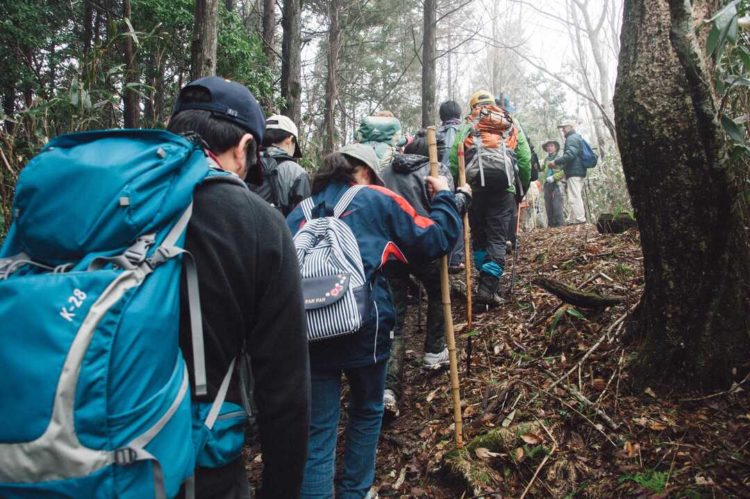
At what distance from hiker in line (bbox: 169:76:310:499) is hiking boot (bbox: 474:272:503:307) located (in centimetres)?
417

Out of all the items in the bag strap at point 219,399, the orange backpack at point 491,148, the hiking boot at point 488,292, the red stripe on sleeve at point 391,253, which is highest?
the orange backpack at point 491,148

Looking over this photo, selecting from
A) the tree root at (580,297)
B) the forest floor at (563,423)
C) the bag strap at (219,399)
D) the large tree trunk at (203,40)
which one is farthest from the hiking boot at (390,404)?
the large tree trunk at (203,40)

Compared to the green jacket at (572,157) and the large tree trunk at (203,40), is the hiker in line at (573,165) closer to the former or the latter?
Result: the green jacket at (572,157)

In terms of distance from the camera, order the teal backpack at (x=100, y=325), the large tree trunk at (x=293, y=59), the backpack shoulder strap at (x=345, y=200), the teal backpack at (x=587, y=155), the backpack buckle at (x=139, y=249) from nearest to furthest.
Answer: the teal backpack at (x=100, y=325), the backpack buckle at (x=139, y=249), the backpack shoulder strap at (x=345, y=200), the large tree trunk at (x=293, y=59), the teal backpack at (x=587, y=155)

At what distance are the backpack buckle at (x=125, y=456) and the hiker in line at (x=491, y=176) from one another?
4420 mm

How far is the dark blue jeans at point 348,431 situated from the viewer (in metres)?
2.48

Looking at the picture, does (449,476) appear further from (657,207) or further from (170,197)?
(170,197)

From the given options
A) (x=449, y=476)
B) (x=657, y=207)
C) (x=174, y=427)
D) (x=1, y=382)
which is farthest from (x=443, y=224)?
(x=1, y=382)

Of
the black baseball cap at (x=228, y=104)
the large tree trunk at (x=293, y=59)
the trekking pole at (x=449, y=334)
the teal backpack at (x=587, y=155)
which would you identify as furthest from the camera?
the teal backpack at (x=587, y=155)

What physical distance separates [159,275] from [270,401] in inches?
18.6

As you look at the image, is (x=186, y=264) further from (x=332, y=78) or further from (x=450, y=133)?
(x=332, y=78)

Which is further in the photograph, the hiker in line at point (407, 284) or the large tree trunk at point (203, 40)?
the large tree trunk at point (203, 40)

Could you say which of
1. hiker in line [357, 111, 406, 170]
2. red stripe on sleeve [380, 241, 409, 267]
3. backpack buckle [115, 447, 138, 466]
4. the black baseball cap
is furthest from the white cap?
backpack buckle [115, 447, 138, 466]

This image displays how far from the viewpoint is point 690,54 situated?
197cm
